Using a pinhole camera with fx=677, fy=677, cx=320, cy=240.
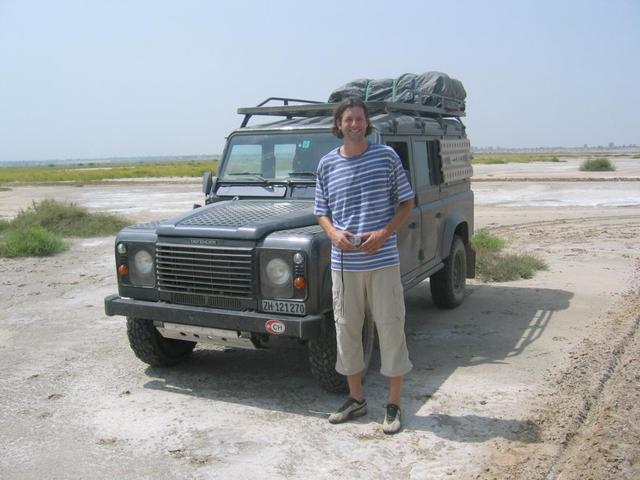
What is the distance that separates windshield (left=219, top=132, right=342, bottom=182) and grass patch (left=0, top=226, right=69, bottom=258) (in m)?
7.62

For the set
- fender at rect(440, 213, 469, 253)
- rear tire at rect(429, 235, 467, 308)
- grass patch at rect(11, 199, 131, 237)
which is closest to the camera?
fender at rect(440, 213, 469, 253)

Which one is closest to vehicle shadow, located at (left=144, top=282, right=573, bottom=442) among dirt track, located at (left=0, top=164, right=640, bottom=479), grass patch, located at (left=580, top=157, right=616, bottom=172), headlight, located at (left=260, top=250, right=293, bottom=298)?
dirt track, located at (left=0, top=164, right=640, bottom=479)

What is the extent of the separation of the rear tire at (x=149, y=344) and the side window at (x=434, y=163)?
3.18 meters

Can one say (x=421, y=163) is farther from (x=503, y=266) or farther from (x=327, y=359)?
(x=503, y=266)

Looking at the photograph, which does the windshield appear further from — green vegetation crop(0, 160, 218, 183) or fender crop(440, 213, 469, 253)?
green vegetation crop(0, 160, 218, 183)

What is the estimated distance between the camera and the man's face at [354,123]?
13.9ft

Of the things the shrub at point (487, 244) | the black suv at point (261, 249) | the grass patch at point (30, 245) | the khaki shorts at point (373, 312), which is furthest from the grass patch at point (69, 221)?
the khaki shorts at point (373, 312)

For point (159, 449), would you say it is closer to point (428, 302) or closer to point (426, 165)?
point (426, 165)

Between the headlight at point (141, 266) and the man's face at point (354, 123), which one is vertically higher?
the man's face at point (354, 123)

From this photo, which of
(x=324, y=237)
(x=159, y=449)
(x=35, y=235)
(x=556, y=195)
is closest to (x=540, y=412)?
(x=324, y=237)

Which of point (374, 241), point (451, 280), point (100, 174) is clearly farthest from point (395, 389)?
point (100, 174)

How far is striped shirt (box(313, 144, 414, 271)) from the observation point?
4.32m

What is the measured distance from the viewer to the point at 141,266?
5.40 m

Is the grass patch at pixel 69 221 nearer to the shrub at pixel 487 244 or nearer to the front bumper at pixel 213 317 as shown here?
the shrub at pixel 487 244
